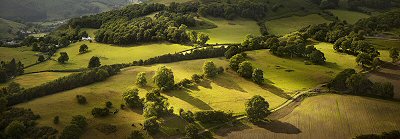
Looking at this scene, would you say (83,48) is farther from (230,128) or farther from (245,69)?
(230,128)

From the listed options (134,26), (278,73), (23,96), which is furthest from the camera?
(134,26)

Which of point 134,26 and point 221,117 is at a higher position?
point 134,26

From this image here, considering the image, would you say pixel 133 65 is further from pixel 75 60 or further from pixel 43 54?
pixel 43 54

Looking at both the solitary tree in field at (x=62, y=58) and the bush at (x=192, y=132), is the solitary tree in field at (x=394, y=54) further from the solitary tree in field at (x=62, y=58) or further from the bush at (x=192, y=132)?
the solitary tree in field at (x=62, y=58)

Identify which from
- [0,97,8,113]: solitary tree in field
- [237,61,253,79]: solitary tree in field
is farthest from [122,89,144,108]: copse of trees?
[237,61,253,79]: solitary tree in field

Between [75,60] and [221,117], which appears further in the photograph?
[75,60]

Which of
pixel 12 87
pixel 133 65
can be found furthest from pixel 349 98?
pixel 12 87

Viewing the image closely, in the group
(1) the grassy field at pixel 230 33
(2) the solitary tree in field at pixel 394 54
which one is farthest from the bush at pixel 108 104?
(2) the solitary tree in field at pixel 394 54
